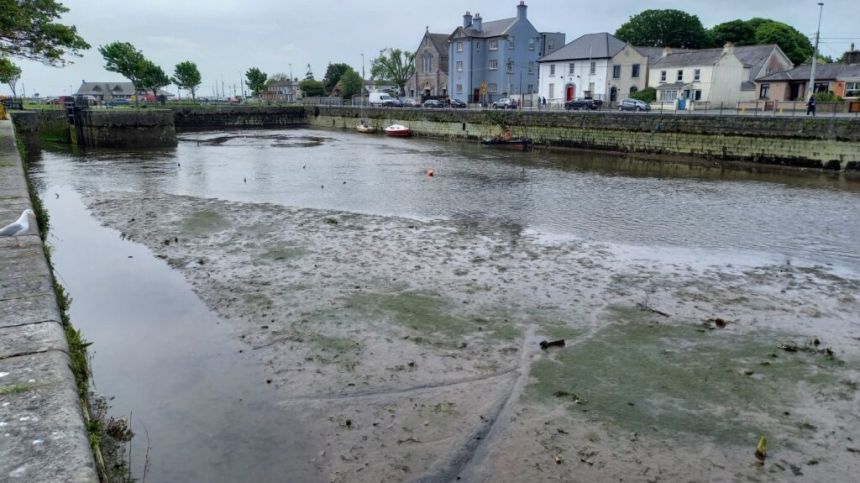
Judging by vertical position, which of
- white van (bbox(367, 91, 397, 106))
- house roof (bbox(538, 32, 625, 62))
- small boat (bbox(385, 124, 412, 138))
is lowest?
small boat (bbox(385, 124, 412, 138))

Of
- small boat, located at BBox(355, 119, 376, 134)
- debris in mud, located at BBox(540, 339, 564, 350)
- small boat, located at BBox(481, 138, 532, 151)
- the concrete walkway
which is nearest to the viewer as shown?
the concrete walkway

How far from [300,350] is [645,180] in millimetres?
21142

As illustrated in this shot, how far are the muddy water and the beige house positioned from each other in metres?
30.6

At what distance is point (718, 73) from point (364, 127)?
32.2 meters

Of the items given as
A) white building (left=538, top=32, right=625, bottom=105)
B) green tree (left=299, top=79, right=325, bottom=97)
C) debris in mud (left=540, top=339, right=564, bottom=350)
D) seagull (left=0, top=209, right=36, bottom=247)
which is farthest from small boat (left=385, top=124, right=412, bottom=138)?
green tree (left=299, top=79, right=325, bottom=97)

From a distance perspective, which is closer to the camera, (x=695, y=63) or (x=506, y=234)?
(x=506, y=234)

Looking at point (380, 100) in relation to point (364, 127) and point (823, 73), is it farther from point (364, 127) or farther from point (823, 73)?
point (823, 73)

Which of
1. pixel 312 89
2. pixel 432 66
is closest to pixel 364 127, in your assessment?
pixel 432 66

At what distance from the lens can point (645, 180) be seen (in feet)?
85.1

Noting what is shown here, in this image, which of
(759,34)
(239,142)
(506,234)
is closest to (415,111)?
(239,142)

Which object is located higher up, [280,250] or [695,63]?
[695,63]

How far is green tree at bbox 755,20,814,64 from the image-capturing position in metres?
73.5

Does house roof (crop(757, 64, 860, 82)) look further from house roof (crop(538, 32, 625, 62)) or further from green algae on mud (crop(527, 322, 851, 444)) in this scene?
green algae on mud (crop(527, 322, 851, 444))

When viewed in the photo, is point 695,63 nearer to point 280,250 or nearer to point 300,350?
point 280,250
